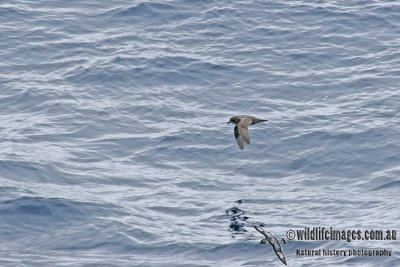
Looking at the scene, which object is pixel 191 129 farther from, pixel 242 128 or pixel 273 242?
pixel 273 242

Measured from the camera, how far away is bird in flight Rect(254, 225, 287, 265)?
22094 mm

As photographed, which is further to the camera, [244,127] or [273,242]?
[244,127]

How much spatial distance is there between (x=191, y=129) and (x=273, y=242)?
6423 millimetres

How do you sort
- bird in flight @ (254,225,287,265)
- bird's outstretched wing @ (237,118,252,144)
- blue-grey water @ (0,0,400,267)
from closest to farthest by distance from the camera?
bird in flight @ (254,225,287,265)
blue-grey water @ (0,0,400,267)
bird's outstretched wing @ (237,118,252,144)

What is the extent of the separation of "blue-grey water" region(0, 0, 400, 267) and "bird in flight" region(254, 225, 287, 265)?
16 centimetres

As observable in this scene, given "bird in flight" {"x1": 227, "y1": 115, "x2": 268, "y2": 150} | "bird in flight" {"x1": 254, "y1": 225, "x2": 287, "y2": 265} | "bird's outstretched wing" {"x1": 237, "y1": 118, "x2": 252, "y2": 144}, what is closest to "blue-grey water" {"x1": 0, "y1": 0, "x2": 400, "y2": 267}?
"bird in flight" {"x1": 254, "y1": 225, "x2": 287, "y2": 265}

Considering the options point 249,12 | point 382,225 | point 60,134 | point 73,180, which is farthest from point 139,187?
point 249,12

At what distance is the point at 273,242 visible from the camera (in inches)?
899

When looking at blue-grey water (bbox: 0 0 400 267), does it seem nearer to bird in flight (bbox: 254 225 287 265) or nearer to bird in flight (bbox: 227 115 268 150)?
bird in flight (bbox: 254 225 287 265)

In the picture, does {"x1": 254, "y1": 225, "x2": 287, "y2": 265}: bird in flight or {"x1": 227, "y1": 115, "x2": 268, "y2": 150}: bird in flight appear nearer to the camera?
{"x1": 254, "y1": 225, "x2": 287, "y2": 265}: bird in flight

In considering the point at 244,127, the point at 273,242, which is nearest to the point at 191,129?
the point at 244,127

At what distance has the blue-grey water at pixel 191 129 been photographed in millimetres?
23703

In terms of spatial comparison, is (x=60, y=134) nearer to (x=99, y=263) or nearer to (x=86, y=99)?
(x=86, y=99)

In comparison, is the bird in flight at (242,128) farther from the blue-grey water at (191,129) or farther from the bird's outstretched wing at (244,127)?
the blue-grey water at (191,129)
